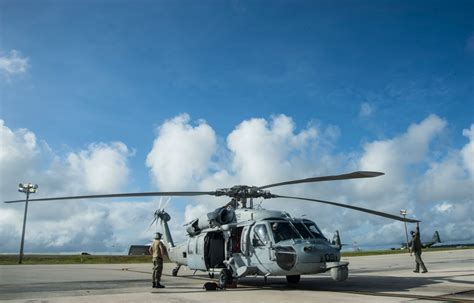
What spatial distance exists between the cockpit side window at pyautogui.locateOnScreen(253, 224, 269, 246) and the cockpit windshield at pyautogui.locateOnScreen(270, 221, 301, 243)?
1.01 ft

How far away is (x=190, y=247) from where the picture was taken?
16797 millimetres

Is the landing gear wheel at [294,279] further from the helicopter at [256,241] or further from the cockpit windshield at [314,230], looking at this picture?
the cockpit windshield at [314,230]

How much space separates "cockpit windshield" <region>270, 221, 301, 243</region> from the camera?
1294cm

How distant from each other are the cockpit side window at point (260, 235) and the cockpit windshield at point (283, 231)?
308mm

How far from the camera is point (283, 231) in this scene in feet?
43.0

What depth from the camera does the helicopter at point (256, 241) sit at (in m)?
12.0

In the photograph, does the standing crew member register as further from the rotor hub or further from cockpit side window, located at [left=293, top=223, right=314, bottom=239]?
cockpit side window, located at [left=293, top=223, right=314, bottom=239]

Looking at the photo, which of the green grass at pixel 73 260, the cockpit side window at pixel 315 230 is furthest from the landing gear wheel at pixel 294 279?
the green grass at pixel 73 260

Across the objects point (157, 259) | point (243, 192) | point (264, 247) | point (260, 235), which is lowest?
point (157, 259)

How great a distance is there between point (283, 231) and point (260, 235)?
82cm

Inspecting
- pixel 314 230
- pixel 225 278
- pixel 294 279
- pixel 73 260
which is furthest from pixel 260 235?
pixel 73 260

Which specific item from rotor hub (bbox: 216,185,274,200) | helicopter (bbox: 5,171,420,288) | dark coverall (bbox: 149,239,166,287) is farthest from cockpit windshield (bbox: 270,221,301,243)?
dark coverall (bbox: 149,239,166,287)

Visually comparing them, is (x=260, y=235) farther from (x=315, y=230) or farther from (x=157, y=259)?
(x=157, y=259)

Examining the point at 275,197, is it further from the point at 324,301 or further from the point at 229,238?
the point at 324,301
